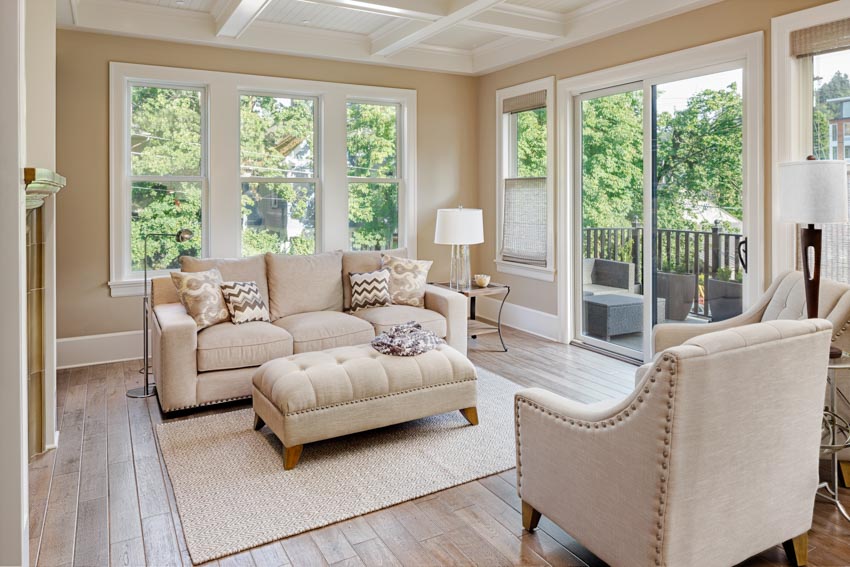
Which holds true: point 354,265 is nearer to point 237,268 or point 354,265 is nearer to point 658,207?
point 237,268

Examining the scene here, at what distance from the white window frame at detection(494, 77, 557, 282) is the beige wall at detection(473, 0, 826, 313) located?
79 mm

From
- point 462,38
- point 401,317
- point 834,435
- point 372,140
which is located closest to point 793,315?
point 834,435

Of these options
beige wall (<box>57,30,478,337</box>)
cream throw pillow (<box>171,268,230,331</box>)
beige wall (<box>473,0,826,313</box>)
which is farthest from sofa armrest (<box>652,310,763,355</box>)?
beige wall (<box>57,30,478,337</box>)

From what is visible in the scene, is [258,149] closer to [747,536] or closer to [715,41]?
[715,41]

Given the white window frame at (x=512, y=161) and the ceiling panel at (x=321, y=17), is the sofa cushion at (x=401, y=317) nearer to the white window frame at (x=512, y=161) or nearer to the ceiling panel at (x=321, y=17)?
the white window frame at (x=512, y=161)

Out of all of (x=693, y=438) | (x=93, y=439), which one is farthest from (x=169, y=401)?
(x=693, y=438)

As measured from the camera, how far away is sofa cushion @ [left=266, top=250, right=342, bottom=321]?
15.1 ft

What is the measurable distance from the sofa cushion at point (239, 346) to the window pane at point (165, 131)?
1.91m

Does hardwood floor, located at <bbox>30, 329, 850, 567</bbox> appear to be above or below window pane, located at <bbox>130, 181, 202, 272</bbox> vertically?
below

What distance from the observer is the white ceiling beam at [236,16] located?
4.27 meters

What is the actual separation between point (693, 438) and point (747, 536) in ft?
1.64

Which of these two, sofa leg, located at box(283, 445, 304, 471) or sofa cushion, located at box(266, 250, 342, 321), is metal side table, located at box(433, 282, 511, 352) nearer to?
sofa cushion, located at box(266, 250, 342, 321)

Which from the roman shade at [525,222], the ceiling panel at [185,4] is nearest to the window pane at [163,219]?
the ceiling panel at [185,4]

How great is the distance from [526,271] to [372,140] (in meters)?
2.05
